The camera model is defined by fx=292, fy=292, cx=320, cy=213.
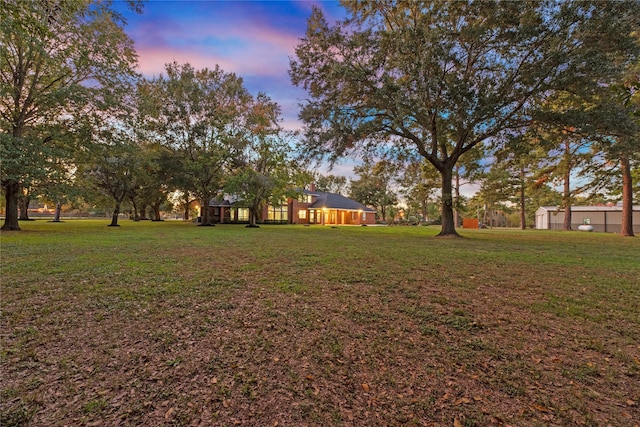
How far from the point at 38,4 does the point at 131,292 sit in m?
4.32

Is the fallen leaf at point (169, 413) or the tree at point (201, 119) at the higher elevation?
the tree at point (201, 119)

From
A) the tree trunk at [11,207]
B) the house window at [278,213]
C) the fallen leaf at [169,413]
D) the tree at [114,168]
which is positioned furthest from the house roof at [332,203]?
the fallen leaf at [169,413]

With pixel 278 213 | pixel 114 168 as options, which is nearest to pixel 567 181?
pixel 278 213

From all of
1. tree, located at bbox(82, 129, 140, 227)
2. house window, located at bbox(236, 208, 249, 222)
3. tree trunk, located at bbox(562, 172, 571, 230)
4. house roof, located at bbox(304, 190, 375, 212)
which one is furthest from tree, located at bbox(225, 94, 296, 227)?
tree trunk, located at bbox(562, 172, 571, 230)

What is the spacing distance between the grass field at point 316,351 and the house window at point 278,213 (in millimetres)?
30100

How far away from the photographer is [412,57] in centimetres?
1063

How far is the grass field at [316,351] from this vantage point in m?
1.93

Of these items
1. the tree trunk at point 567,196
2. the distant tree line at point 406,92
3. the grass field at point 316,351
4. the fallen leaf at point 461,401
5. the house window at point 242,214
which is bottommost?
the fallen leaf at point 461,401

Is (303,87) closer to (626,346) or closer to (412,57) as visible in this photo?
(412,57)

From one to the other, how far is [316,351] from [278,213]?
3344 cm

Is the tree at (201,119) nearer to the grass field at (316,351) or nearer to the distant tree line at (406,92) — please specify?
the distant tree line at (406,92)

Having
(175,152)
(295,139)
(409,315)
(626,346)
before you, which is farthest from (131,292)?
(175,152)

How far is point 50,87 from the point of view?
13.8m

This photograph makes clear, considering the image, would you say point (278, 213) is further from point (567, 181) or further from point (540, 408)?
point (540, 408)
